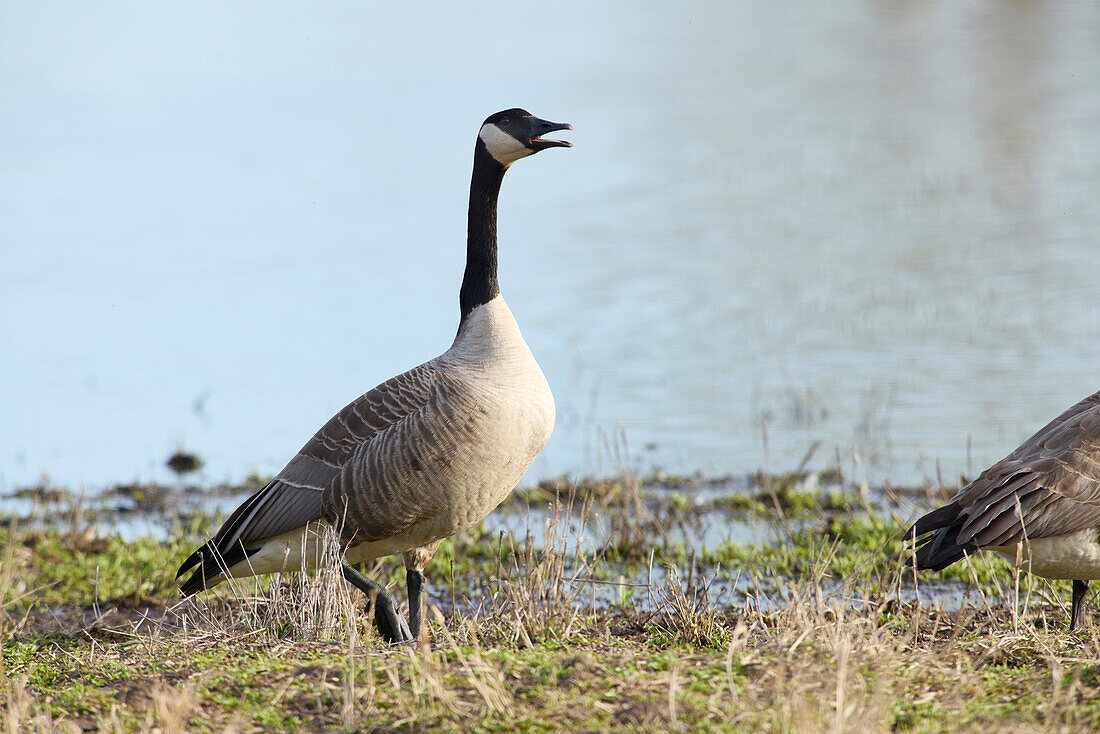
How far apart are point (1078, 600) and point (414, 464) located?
116 inches

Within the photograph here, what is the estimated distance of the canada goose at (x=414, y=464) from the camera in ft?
17.1

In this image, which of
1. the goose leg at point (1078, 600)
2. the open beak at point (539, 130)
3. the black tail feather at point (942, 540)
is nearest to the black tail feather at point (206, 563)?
the open beak at point (539, 130)

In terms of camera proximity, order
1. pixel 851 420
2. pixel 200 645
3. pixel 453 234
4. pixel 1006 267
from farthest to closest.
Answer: pixel 453 234, pixel 1006 267, pixel 851 420, pixel 200 645

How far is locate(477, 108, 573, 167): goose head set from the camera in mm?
5867

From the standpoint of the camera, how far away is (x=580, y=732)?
3340mm

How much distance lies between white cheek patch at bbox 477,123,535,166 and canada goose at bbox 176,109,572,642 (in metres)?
0.03

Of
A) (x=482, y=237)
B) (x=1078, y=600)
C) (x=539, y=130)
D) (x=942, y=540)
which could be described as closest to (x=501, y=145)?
(x=539, y=130)

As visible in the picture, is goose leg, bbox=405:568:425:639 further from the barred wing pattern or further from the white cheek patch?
the barred wing pattern

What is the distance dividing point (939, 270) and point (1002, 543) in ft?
30.3

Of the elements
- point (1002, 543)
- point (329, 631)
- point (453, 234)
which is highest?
point (453, 234)

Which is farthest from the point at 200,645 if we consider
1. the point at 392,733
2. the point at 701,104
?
the point at 701,104

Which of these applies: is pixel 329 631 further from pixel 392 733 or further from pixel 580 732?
pixel 580 732

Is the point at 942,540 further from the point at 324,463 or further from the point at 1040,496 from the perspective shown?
the point at 324,463

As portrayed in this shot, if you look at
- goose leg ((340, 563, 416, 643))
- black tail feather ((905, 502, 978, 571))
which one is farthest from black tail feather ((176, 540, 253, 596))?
black tail feather ((905, 502, 978, 571))
